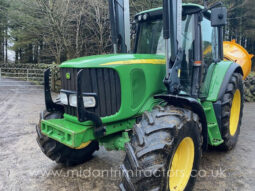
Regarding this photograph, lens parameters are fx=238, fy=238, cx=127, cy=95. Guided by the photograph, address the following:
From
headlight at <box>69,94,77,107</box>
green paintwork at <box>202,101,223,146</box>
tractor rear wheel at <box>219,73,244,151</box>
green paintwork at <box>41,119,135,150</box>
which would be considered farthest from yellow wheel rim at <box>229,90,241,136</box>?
headlight at <box>69,94,77,107</box>

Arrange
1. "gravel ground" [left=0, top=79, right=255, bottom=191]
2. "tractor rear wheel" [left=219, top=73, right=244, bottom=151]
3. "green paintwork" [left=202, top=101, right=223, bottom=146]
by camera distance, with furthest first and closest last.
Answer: "tractor rear wheel" [left=219, top=73, right=244, bottom=151], "green paintwork" [left=202, top=101, right=223, bottom=146], "gravel ground" [left=0, top=79, right=255, bottom=191]

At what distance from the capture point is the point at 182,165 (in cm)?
275

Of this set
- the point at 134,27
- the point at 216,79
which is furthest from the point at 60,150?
the point at 216,79

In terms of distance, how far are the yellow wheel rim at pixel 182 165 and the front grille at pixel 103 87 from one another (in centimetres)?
85

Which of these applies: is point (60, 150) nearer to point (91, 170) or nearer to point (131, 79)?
point (91, 170)

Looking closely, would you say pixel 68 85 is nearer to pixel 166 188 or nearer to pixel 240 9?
pixel 166 188

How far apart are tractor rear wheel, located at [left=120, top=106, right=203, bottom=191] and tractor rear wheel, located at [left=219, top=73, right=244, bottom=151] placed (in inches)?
42.8

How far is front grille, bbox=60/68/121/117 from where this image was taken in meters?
2.64

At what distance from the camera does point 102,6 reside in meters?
11.8

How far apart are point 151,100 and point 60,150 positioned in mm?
1481

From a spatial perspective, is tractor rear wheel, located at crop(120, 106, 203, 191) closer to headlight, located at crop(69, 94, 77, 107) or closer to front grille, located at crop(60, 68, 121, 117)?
front grille, located at crop(60, 68, 121, 117)

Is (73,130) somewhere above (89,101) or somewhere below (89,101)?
below

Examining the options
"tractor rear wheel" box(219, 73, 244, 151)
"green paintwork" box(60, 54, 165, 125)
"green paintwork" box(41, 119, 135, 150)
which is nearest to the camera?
"green paintwork" box(41, 119, 135, 150)

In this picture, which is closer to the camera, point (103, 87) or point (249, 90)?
point (103, 87)
